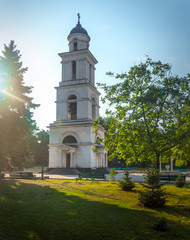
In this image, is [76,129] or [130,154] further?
[76,129]

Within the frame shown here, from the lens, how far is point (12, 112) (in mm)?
20781

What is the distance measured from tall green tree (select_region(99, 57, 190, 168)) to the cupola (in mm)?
28428

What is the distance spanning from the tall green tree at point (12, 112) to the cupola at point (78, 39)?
17.9 m

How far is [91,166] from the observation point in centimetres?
3588

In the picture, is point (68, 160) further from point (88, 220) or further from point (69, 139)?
point (88, 220)

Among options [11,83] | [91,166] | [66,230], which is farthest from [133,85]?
[91,166]

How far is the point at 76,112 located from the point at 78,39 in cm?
1371

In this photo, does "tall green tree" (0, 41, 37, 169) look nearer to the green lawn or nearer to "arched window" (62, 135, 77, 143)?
the green lawn

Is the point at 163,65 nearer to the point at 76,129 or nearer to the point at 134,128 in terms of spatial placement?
the point at 134,128

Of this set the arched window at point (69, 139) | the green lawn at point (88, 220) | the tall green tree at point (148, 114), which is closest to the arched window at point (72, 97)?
the arched window at point (69, 139)

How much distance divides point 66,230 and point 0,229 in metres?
1.95

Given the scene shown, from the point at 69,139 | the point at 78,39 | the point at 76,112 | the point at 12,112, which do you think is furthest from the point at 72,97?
the point at 12,112

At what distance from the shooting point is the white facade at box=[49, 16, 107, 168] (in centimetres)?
3650

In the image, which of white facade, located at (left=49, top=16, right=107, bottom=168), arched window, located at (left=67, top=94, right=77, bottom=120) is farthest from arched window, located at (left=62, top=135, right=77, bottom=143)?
arched window, located at (left=67, top=94, right=77, bottom=120)
